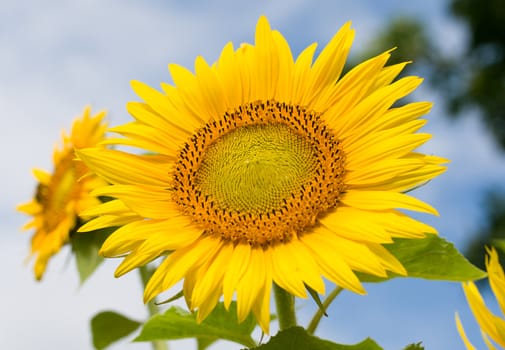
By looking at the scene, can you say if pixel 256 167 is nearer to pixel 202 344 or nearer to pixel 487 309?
pixel 487 309

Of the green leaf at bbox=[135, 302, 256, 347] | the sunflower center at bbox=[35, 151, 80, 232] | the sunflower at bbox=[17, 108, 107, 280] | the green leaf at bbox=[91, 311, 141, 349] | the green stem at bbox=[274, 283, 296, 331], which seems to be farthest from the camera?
the sunflower center at bbox=[35, 151, 80, 232]

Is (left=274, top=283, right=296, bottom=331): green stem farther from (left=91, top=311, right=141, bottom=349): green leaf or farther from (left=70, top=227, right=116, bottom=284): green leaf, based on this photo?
(left=70, top=227, right=116, bottom=284): green leaf

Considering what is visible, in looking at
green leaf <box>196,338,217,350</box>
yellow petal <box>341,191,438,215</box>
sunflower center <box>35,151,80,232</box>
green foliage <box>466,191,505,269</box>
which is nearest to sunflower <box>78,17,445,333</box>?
yellow petal <box>341,191,438,215</box>

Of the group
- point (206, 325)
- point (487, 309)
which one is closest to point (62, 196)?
point (206, 325)

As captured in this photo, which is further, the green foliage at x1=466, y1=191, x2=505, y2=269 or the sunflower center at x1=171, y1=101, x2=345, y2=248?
the green foliage at x1=466, y1=191, x2=505, y2=269

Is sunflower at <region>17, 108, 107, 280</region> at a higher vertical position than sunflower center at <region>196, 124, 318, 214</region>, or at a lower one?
higher

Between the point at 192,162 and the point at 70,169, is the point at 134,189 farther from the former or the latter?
the point at 70,169

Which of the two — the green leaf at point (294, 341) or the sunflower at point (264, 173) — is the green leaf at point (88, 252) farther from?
the green leaf at point (294, 341)
